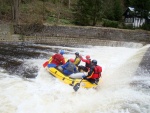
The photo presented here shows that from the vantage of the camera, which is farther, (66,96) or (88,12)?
(88,12)

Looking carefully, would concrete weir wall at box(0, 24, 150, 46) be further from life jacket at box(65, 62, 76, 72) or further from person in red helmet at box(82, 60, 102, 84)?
Answer: person in red helmet at box(82, 60, 102, 84)

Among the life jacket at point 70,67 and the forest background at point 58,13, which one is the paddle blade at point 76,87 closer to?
the life jacket at point 70,67

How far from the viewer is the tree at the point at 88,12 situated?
90.4 ft

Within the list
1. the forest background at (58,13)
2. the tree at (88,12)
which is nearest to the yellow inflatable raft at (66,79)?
the forest background at (58,13)

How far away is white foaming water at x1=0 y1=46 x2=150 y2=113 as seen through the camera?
8289mm

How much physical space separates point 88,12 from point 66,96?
19.3 meters

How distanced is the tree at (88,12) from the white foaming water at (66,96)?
16159mm

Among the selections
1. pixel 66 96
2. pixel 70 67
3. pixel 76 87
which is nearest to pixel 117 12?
pixel 70 67

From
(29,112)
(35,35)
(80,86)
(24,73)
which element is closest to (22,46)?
(35,35)

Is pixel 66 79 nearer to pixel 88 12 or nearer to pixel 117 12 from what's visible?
pixel 88 12

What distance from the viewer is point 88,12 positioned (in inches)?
1087

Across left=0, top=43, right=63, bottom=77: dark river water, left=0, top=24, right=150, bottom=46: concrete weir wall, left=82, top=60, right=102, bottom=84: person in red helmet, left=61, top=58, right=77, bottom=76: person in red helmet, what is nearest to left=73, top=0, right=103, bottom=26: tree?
left=0, top=24, right=150, bottom=46: concrete weir wall

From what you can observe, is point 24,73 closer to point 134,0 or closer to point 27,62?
point 27,62

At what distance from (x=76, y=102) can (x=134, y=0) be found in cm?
2392
